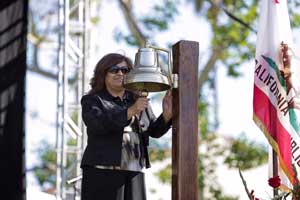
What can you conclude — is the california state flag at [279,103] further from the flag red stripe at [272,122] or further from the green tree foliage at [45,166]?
the green tree foliage at [45,166]

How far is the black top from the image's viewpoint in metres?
3.73

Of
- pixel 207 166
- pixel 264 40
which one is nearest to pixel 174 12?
pixel 207 166

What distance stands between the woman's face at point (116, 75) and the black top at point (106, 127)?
0.06 m

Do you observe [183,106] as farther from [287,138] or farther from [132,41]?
[132,41]

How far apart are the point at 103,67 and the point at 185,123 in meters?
0.54

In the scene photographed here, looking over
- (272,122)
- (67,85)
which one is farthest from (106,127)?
(67,85)

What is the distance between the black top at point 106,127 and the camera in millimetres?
3734

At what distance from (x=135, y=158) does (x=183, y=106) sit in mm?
375

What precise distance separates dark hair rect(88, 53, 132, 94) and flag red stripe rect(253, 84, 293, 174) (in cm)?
91

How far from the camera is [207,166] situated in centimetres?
1295

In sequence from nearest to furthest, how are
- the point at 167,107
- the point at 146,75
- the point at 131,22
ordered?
the point at 146,75, the point at 167,107, the point at 131,22

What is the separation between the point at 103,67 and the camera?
12.9 feet

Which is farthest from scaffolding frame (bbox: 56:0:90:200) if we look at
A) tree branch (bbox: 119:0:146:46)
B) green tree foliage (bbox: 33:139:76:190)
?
green tree foliage (bbox: 33:139:76:190)

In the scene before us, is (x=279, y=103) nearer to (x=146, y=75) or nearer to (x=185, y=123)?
(x=185, y=123)
